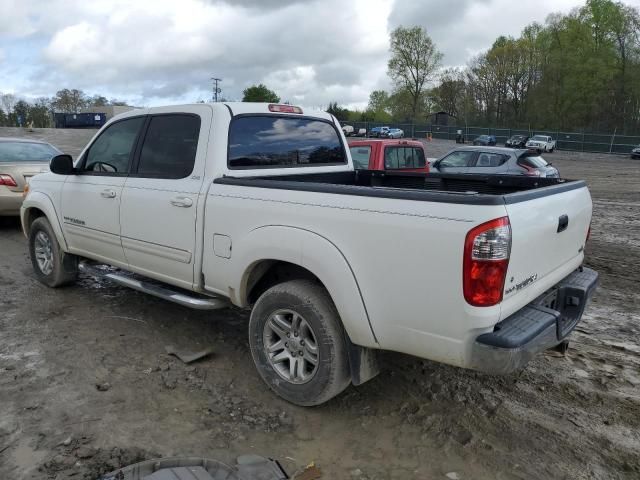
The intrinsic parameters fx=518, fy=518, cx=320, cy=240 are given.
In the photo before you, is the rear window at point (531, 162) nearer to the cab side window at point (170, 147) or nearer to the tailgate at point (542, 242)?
the tailgate at point (542, 242)

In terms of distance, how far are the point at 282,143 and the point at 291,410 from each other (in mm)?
2192

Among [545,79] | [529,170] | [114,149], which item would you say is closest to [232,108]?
[114,149]

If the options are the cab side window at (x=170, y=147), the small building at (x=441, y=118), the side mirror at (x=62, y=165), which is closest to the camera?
the cab side window at (x=170, y=147)

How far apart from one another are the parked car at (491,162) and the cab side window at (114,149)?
33.3 feet

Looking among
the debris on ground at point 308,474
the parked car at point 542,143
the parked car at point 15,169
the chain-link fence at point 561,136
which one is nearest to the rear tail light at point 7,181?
the parked car at point 15,169

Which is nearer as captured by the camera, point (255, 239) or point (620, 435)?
point (620, 435)

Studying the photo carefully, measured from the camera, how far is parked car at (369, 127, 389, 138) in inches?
2400

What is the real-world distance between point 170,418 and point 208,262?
3.59 ft

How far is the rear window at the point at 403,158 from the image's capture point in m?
10.4

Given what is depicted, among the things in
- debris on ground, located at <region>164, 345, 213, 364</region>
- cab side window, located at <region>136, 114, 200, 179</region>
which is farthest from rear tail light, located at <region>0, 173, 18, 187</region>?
debris on ground, located at <region>164, 345, 213, 364</region>

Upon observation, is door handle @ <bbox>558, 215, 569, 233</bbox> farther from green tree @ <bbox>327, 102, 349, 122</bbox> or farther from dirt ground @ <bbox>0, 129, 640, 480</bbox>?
green tree @ <bbox>327, 102, 349, 122</bbox>

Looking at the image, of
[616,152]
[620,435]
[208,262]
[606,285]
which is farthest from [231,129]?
[616,152]

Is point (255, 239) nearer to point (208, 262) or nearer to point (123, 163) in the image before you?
point (208, 262)

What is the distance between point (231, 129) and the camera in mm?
3980
